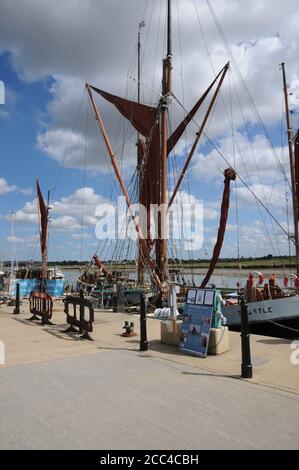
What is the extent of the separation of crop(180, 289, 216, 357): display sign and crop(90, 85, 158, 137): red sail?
14413 mm

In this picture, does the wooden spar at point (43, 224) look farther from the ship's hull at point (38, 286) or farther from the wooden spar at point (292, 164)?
the wooden spar at point (292, 164)

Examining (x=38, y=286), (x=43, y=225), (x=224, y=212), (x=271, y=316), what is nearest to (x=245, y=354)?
(x=271, y=316)

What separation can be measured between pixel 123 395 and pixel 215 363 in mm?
2539

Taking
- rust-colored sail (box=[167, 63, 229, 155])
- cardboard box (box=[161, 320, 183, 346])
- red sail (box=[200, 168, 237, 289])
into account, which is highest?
rust-colored sail (box=[167, 63, 229, 155])

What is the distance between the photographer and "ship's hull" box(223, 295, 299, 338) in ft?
43.7

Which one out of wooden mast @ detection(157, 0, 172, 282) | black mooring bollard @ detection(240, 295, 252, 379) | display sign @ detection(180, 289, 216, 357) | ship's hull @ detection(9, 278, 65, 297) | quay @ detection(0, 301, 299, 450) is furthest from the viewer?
ship's hull @ detection(9, 278, 65, 297)

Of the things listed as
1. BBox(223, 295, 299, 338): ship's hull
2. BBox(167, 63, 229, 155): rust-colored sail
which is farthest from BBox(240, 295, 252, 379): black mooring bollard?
BBox(167, 63, 229, 155): rust-colored sail

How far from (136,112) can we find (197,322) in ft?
53.0

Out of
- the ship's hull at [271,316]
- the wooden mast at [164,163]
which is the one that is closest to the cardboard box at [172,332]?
the ship's hull at [271,316]

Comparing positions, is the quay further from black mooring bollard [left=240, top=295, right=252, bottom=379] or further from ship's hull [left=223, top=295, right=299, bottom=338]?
ship's hull [left=223, top=295, right=299, bottom=338]

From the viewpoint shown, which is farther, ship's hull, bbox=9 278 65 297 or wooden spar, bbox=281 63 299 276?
ship's hull, bbox=9 278 65 297

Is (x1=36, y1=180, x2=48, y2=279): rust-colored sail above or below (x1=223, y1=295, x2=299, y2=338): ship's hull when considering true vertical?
above
